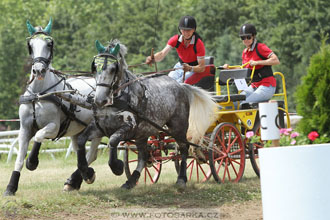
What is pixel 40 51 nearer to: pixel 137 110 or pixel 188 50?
pixel 137 110

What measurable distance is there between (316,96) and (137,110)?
302 centimetres

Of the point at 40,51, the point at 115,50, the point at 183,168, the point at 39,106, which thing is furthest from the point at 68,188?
the point at 115,50

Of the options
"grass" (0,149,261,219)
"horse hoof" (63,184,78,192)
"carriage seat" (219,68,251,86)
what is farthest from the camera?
"carriage seat" (219,68,251,86)

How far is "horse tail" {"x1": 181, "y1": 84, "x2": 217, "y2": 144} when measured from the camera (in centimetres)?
887

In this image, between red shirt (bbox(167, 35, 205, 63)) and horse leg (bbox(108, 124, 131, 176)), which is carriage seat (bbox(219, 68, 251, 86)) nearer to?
red shirt (bbox(167, 35, 205, 63))

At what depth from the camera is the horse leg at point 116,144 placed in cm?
751

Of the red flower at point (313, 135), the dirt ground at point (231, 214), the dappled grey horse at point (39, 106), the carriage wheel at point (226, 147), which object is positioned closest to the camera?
the red flower at point (313, 135)

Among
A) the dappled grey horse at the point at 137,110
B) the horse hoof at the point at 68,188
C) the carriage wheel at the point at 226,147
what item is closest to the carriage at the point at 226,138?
the carriage wheel at the point at 226,147

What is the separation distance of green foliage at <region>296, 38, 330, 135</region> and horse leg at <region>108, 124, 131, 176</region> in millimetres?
2705

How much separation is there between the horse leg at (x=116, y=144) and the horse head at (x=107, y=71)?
425 millimetres

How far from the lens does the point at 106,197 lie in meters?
7.58

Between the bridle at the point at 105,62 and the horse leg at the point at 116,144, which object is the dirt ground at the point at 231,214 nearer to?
the horse leg at the point at 116,144

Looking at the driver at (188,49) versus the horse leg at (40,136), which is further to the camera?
the driver at (188,49)

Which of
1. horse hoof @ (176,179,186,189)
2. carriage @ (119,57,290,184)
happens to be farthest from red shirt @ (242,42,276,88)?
horse hoof @ (176,179,186,189)
